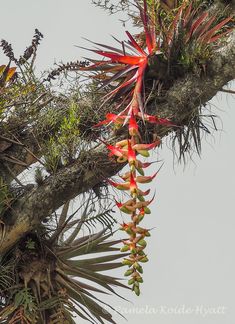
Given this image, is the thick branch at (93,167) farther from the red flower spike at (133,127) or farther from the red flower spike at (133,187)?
the red flower spike at (133,187)

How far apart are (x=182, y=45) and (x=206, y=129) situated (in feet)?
2.11

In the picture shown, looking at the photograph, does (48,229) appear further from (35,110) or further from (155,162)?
(155,162)

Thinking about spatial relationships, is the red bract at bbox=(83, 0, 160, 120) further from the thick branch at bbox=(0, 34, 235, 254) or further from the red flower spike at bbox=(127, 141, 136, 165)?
the red flower spike at bbox=(127, 141, 136, 165)

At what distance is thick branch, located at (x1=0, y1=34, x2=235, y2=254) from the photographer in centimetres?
500

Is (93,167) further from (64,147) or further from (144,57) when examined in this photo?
(144,57)

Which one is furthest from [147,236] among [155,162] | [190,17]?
[190,17]

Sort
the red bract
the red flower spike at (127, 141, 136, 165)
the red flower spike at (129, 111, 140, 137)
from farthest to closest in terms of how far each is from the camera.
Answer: the red bract, the red flower spike at (129, 111, 140, 137), the red flower spike at (127, 141, 136, 165)

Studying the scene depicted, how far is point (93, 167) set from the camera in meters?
5.05

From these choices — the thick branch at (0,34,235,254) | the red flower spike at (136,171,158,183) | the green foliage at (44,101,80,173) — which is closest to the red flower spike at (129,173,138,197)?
the red flower spike at (136,171,158,183)

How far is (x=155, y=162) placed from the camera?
4.46 m

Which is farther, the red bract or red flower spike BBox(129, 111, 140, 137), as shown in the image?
the red bract

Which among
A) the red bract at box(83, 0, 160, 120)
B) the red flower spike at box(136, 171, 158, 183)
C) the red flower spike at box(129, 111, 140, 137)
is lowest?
the red flower spike at box(136, 171, 158, 183)

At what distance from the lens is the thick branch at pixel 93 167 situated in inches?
197

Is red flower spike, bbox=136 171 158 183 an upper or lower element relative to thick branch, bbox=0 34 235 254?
lower
